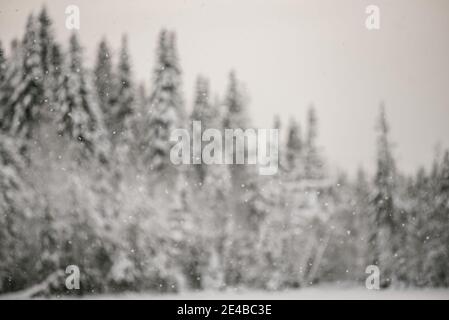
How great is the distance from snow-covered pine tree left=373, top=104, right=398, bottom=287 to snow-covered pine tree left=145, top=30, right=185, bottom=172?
3.74m

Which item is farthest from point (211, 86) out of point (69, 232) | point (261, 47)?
point (69, 232)

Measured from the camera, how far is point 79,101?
1005cm

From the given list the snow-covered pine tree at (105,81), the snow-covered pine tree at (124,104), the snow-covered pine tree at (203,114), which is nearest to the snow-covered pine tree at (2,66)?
the snow-covered pine tree at (105,81)

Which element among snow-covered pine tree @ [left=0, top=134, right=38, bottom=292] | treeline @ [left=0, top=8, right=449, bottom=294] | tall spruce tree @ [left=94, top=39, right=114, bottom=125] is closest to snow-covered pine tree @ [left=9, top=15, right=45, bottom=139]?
treeline @ [left=0, top=8, right=449, bottom=294]

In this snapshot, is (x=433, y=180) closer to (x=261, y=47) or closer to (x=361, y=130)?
(x=361, y=130)

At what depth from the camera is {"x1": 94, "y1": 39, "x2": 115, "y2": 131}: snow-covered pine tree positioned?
10180 millimetres

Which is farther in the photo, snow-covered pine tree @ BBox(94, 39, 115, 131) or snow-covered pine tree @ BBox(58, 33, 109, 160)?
snow-covered pine tree @ BBox(94, 39, 115, 131)

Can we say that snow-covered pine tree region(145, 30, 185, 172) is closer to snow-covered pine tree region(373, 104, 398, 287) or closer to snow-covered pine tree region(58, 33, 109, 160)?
snow-covered pine tree region(58, 33, 109, 160)

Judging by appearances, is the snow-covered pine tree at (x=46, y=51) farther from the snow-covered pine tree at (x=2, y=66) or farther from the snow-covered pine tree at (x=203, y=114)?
the snow-covered pine tree at (x=203, y=114)

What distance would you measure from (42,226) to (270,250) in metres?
4.18

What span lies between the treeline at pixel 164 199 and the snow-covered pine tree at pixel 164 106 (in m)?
0.02

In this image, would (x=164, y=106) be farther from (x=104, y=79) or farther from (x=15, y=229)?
(x=15, y=229)

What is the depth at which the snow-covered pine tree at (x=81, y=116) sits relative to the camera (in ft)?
32.9
